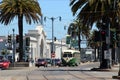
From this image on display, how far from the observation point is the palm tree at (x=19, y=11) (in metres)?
63.9

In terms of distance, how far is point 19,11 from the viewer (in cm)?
6331

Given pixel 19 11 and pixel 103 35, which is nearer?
pixel 103 35

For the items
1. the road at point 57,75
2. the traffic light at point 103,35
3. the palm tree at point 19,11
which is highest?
the palm tree at point 19,11

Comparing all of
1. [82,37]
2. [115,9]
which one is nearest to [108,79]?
[115,9]

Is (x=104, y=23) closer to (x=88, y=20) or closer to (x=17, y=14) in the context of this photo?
(x=88, y=20)

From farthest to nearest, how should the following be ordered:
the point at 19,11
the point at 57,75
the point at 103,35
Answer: the point at 19,11, the point at 103,35, the point at 57,75

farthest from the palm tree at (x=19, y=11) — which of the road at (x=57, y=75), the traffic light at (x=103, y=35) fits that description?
the traffic light at (x=103, y=35)

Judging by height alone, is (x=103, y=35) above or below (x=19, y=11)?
below

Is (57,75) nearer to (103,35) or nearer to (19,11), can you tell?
(103,35)

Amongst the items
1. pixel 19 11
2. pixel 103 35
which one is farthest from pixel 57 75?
pixel 19 11

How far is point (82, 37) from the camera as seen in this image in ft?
426

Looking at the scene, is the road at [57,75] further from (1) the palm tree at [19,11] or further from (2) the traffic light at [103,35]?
(1) the palm tree at [19,11]

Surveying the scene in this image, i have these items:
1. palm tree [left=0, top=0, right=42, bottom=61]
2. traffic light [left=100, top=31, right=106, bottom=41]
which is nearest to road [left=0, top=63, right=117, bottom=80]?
traffic light [left=100, top=31, right=106, bottom=41]

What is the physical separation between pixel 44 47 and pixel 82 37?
30.2 metres
